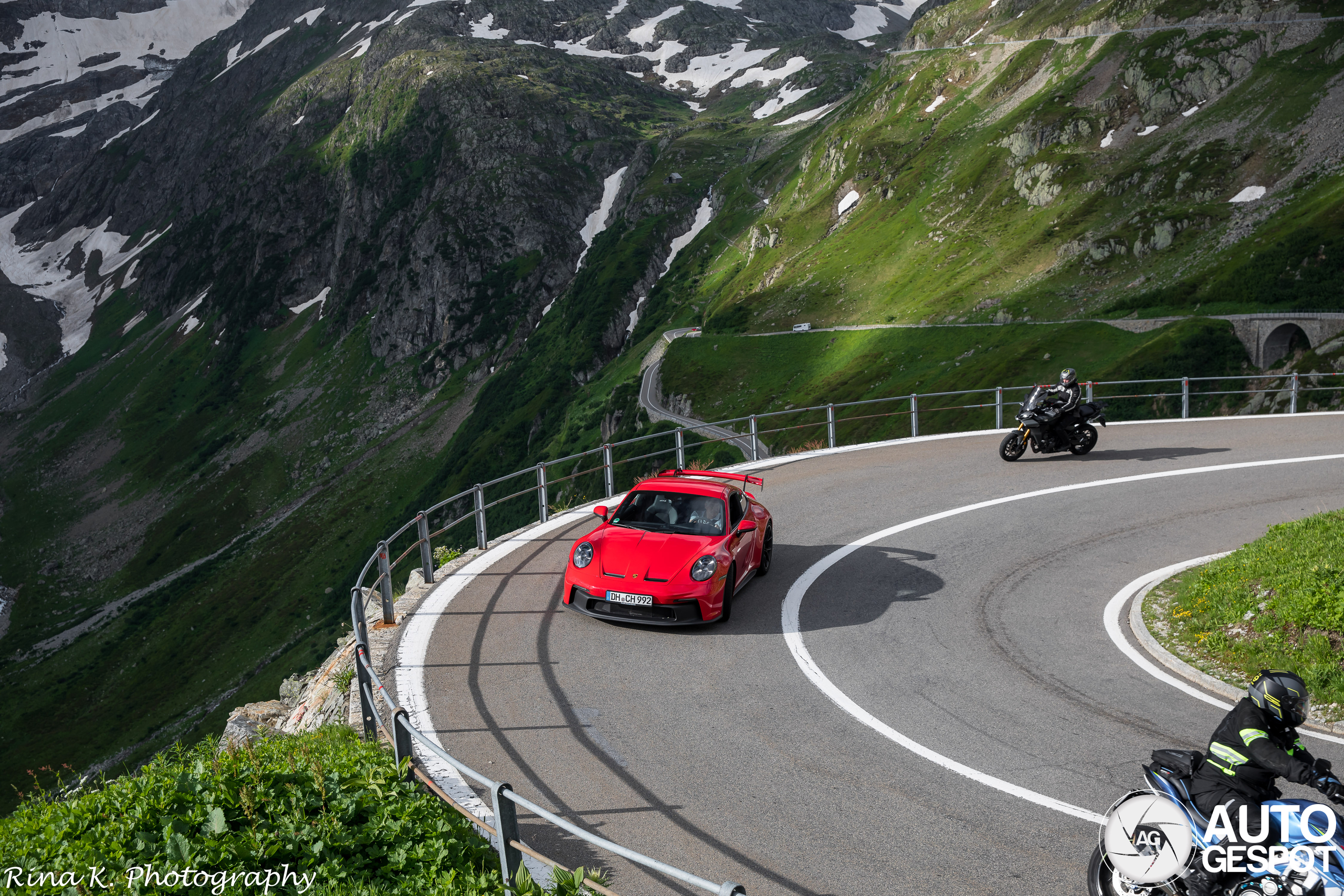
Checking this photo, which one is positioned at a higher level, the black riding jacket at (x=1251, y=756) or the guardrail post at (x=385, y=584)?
the black riding jacket at (x=1251, y=756)

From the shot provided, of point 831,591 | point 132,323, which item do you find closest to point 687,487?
point 831,591

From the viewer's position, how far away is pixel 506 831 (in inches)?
208

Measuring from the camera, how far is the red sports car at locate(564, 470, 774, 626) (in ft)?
34.1

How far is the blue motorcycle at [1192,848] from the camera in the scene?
4648mm

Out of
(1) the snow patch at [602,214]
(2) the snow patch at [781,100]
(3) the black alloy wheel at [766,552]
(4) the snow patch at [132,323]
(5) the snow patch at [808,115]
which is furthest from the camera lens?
(4) the snow patch at [132,323]

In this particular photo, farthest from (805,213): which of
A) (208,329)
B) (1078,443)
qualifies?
(208,329)

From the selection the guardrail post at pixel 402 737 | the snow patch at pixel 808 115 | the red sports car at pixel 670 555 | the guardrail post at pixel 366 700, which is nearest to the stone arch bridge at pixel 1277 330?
the red sports car at pixel 670 555

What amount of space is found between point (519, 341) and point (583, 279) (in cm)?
1396

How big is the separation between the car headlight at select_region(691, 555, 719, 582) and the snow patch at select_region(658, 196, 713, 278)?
120m

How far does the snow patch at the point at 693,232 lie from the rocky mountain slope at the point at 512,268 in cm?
54

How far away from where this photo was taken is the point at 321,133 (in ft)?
627

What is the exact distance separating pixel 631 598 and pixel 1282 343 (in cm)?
5204

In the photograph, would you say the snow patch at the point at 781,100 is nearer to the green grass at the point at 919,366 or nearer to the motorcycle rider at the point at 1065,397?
the green grass at the point at 919,366
